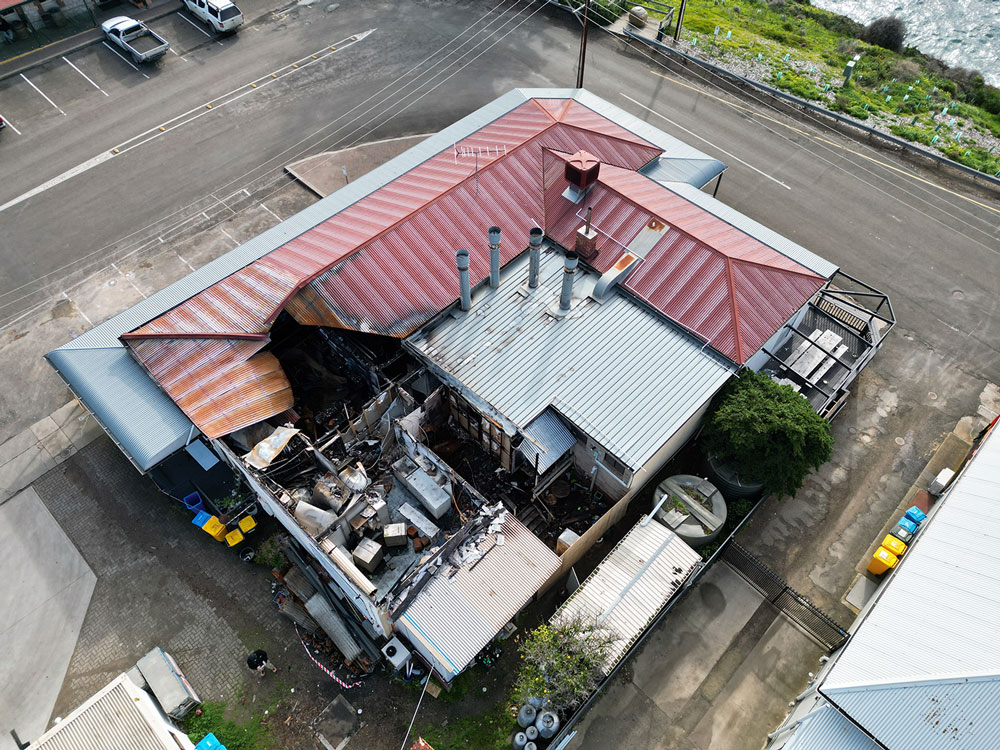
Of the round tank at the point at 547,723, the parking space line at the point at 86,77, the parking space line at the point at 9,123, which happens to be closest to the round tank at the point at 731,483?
the round tank at the point at 547,723

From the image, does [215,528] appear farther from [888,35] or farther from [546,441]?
[888,35]

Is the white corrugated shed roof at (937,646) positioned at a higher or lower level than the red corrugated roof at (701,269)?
lower

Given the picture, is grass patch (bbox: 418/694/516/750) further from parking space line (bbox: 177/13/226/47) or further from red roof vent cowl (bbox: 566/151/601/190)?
parking space line (bbox: 177/13/226/47)

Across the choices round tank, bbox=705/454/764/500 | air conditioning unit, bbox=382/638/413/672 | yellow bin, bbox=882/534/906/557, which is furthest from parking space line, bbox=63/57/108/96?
yellow bin, bbox=882/534/906/557

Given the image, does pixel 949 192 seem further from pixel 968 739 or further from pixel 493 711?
pixel 493 711

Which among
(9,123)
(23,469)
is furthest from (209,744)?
(9,123)

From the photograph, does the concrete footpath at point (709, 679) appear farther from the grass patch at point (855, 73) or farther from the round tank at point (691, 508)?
the grass patch at point (855, 73)
